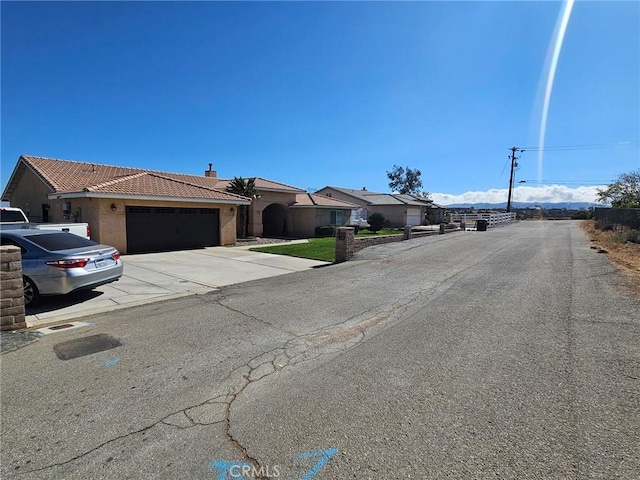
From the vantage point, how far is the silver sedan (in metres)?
6.95

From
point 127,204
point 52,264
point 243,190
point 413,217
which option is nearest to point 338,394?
point 52,264

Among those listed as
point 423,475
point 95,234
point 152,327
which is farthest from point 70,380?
point 95,234

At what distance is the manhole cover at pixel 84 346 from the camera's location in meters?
4.71

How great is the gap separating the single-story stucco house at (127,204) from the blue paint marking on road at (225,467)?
15799 millimetres

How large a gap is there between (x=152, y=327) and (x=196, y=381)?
2369 mm

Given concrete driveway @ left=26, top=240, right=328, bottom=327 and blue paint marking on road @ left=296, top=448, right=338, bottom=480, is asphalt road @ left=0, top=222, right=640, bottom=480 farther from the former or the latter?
concrete driveway @ left=26, top=240, right=328, bottom=327

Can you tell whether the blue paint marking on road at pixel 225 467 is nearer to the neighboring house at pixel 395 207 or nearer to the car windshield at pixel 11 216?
the car windshield at pixel 11 216

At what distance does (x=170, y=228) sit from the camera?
59.9ft

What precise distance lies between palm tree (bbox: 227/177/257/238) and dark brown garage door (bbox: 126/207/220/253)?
423 centimetres

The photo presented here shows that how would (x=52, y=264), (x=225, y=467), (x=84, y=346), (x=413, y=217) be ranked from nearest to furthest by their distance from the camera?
(x=225, y=467) < (x=84, y=346) < (x=52, y=264) < (x=413, y=217)

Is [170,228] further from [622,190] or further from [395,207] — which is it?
[622,190]

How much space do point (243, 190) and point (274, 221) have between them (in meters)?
7.24

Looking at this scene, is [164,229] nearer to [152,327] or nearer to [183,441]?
[152,327]

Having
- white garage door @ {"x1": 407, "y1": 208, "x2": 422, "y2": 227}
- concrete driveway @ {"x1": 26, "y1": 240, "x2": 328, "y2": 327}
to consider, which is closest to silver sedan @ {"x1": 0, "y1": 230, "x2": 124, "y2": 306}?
concrete driveway @ {"x1": 26, "y1": 240, "x2": 328, "y2": 327}
